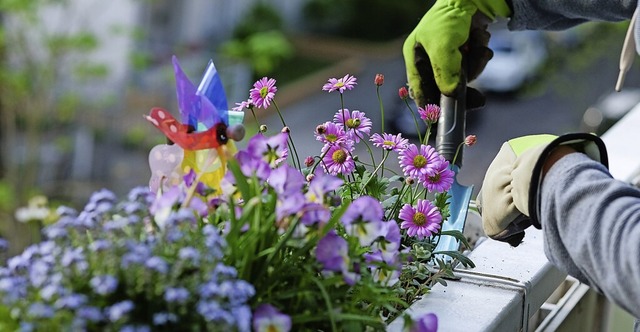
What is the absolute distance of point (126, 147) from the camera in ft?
38.0

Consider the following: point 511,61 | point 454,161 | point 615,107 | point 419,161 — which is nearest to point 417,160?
point 419,161

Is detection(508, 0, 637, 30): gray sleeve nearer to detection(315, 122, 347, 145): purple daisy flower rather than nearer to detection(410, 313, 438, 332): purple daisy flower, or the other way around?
detection(315, 122, 347, 145): purple daisy flower

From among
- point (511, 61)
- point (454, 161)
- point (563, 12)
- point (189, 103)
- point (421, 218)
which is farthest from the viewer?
point (511, 61)

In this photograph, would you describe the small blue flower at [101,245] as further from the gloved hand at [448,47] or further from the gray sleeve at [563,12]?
the gray sleeve at [563,12]

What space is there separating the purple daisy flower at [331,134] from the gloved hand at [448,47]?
1.01 ft

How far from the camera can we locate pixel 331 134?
1.42 metres

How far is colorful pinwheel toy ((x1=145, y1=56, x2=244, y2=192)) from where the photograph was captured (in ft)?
3.81

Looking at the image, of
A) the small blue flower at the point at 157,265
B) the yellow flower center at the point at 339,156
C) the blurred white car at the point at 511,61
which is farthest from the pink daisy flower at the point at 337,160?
the blurred white car at the point at 511,61

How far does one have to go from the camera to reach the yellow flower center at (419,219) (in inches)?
54.6

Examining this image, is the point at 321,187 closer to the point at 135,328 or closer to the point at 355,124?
the point at 135,328

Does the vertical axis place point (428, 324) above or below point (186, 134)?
below

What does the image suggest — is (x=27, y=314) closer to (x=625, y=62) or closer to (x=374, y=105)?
(x=625, y=62)

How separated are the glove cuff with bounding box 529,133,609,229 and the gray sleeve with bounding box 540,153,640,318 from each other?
0.01m

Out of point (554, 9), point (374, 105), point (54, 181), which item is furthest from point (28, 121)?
point (554, 9)
